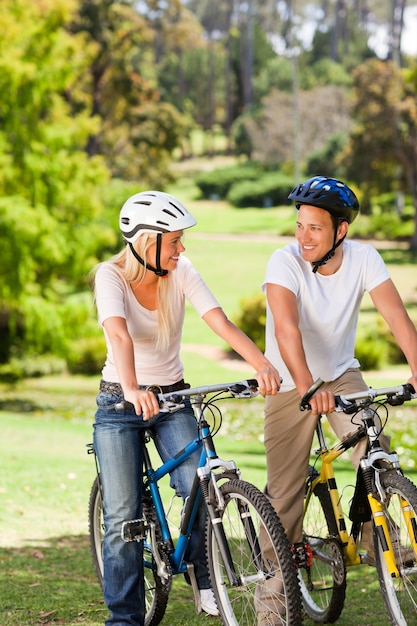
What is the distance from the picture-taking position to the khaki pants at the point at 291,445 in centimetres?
463

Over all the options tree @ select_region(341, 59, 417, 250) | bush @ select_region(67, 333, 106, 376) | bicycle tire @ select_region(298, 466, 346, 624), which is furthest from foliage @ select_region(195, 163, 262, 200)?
bicycle tire @ select_region(298, 466, 346, 624)

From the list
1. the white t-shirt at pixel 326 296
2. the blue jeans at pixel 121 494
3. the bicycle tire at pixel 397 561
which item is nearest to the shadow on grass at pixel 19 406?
the blue jeans at pixel 121 494

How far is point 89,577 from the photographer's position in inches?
242

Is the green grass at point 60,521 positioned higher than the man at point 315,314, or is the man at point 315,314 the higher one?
the man at point 315,314

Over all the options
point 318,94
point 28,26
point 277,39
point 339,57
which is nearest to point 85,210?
point 28,26

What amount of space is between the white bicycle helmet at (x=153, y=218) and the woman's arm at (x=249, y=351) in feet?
0.97

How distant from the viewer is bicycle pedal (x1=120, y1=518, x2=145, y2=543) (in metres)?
4.40

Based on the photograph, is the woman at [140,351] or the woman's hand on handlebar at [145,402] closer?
the woman's hand on handlebar at [145,402]

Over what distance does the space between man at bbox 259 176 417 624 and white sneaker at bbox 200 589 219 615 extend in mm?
463

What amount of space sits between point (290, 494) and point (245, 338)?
0.80 meters

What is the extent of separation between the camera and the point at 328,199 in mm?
4477

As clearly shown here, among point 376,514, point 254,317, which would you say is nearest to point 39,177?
point 254,317

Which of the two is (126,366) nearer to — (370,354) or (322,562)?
(322,562)

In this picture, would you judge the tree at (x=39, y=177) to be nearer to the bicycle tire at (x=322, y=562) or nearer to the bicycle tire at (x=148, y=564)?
the bicycle tire at (x=148, y=564)
